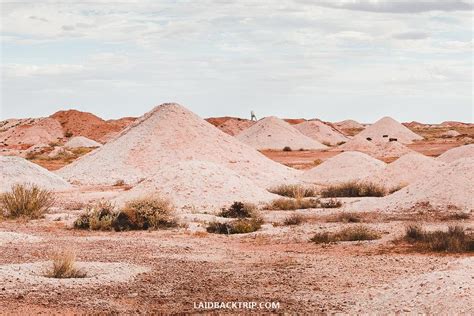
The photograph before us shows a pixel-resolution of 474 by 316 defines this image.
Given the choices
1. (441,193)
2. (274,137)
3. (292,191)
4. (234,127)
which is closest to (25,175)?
(292,191)

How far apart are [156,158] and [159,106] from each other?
5464mm

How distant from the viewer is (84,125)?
4026 inches

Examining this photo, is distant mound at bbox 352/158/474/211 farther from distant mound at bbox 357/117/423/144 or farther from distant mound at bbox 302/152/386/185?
distant mound at bbox 357/117/423/144

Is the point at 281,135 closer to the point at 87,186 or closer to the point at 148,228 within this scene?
the point at 87,186

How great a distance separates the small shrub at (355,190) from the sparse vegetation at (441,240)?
1234 cm

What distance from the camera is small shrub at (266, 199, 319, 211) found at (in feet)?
87.0

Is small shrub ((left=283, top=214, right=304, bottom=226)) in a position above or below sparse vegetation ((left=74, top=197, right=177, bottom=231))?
below

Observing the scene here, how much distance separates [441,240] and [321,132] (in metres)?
74.8

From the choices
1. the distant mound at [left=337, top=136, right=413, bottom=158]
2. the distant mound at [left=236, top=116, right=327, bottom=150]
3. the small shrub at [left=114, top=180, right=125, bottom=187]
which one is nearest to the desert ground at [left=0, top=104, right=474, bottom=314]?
the small shrub at [left=114, top=180, right=125, bottom=187]

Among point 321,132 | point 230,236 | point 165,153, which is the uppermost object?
point 321,132

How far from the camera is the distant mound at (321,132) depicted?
8912cm

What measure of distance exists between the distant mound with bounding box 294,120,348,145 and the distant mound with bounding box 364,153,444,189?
5241 centimetres

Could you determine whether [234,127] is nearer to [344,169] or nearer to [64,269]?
[344,169]

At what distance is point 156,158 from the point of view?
39344mm
